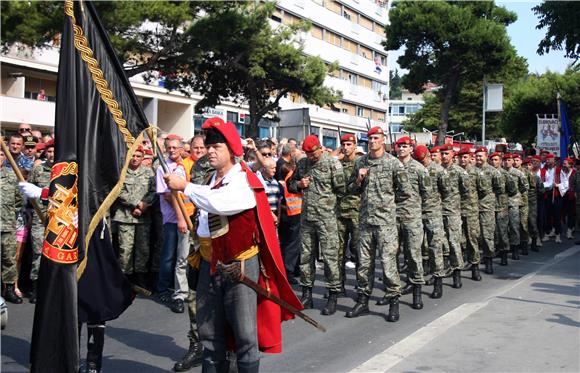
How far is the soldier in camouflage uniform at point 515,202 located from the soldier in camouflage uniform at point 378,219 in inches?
216

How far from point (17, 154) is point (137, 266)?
2198mm

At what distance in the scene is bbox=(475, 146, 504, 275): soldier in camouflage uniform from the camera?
11609 millimetres

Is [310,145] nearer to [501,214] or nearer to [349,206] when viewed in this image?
[349,206]

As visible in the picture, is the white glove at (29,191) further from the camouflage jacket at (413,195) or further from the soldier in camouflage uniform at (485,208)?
the soldier in camouflage uniform at (485,208)

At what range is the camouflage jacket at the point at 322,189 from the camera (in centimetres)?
862

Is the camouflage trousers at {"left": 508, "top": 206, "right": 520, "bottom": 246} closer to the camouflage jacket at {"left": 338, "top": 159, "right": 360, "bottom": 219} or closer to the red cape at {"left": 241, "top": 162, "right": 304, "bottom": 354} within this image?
the camouflage jacket at {"left": 338, "top": 159, "right": 360, "bottom": 219}

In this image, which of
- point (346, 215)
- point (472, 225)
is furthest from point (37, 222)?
point (472, 225)

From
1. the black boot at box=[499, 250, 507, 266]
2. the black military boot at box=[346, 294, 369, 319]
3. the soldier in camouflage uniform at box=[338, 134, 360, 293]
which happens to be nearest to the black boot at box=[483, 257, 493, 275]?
the black boot at box=[499, 250, 507, 266]

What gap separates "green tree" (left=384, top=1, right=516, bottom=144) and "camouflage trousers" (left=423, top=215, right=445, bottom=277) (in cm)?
2746

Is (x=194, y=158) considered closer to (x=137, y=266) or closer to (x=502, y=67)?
(x=137, y=266)

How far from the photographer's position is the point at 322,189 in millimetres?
8680

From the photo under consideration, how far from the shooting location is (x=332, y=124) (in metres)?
54.8

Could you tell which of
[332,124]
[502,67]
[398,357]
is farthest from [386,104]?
[398,357]

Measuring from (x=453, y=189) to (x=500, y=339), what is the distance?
4.43m
